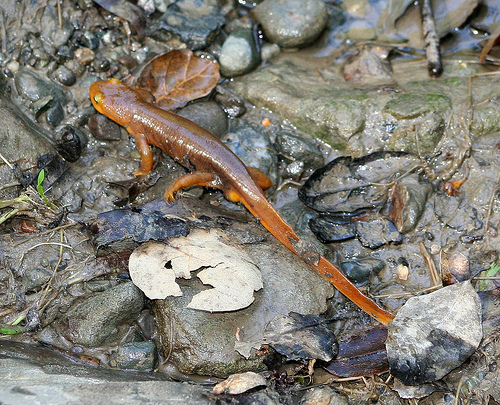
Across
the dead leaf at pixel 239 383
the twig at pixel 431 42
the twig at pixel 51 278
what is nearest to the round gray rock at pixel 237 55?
the twig at pixel 431 42

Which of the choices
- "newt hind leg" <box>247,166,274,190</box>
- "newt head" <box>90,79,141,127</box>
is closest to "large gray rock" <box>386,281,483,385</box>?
"newt hind leg" <box>247,166,274,190</box>

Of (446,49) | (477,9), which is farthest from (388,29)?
(477,9)

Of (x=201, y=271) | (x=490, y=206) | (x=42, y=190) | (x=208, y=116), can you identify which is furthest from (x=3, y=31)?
(x=490, y=206)

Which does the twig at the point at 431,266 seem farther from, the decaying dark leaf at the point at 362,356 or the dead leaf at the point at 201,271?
the dead leaf at the point at 201,271

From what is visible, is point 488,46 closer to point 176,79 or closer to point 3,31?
point 176,79

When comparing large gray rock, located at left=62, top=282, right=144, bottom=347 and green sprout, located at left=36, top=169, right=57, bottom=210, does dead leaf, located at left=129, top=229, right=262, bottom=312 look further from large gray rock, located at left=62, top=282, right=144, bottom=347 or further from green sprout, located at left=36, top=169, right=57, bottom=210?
green sprout, located at left=36, top=169, right=57, bottom=210

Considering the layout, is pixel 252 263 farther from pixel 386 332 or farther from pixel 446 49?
pixel 446 49

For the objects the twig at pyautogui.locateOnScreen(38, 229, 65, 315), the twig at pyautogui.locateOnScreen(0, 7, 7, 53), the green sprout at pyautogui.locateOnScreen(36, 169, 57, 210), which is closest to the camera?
the twig at pyautogui.locateOnScreen(38, 229, 65, 315)
